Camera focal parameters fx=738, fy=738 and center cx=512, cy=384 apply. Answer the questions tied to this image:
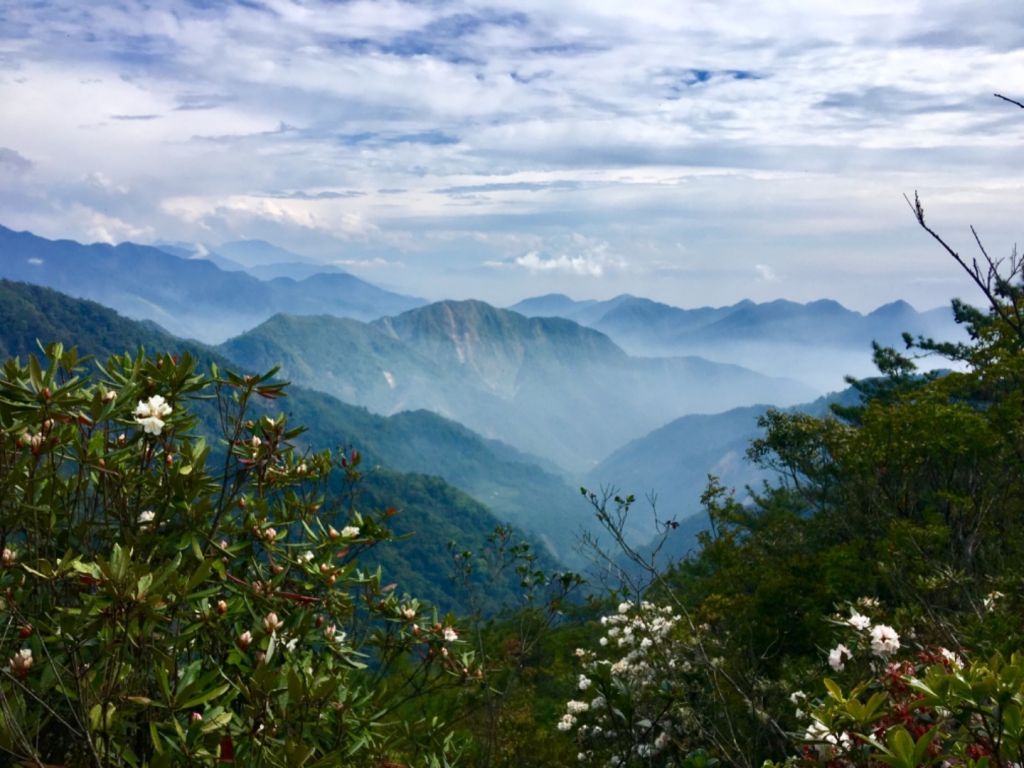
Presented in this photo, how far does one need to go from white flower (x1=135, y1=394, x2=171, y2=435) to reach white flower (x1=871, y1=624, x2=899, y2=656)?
11.9 ft

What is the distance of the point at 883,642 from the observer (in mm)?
3865

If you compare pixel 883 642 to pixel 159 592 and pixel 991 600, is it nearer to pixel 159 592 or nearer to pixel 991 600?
pixel 991 600

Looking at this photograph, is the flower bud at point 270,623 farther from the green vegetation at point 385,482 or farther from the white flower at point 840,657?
the green vegetation at point 385,482

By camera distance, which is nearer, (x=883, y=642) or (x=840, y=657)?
(x=883, y=642)

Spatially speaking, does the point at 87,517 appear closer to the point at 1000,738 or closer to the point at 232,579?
the point at 232,579

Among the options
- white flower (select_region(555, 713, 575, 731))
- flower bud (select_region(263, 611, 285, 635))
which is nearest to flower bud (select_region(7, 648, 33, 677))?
flower bud (select_region(263, 611, 285, 635))

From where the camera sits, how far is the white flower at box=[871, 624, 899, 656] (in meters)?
3.85

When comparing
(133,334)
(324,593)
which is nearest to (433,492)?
(133,334)

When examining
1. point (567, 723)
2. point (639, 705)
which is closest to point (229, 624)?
point (639, 705)

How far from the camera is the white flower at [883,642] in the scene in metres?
3.85

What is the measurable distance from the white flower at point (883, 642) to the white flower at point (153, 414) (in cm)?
361

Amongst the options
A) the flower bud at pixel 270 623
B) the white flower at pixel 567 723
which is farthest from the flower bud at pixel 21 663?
the white flower at pixel 567 723

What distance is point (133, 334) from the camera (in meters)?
178

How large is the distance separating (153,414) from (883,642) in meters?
3.69
